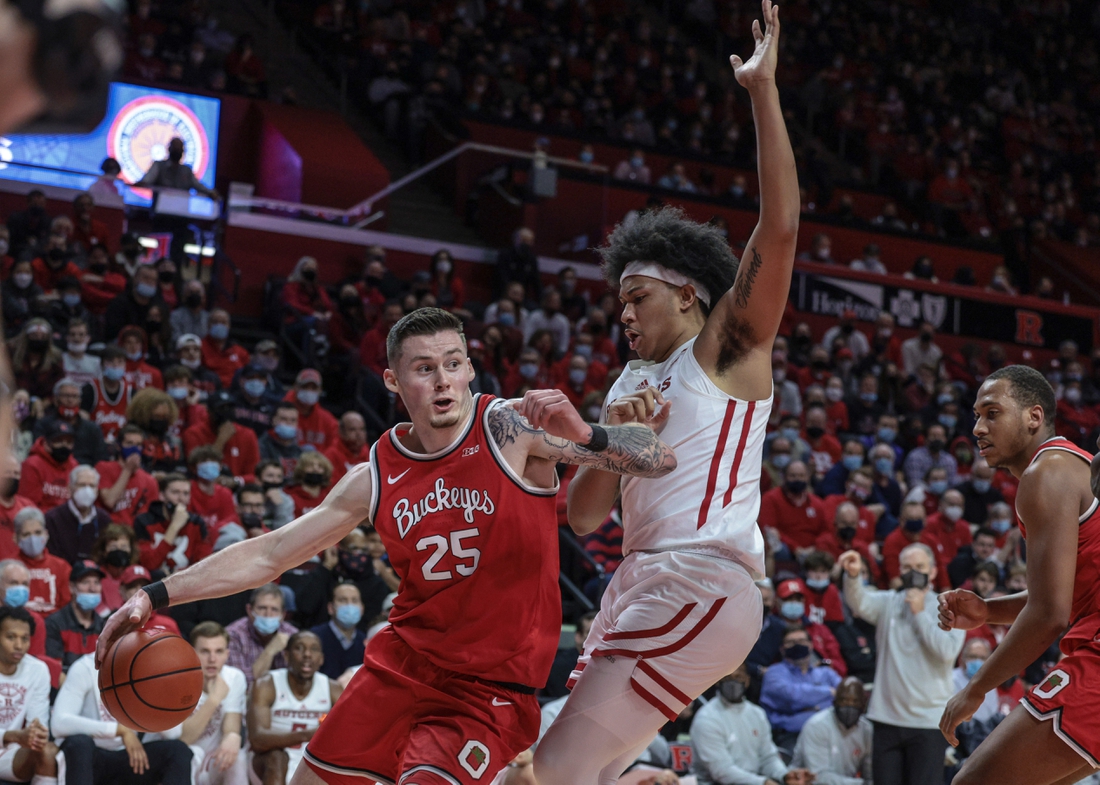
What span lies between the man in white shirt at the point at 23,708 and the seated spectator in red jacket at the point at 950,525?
9329 millimetres

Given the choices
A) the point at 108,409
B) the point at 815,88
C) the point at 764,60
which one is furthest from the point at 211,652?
the point at 815,88

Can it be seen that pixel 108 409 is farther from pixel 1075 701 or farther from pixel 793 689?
pixel 1075 701

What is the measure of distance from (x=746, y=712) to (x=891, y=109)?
18003 mm

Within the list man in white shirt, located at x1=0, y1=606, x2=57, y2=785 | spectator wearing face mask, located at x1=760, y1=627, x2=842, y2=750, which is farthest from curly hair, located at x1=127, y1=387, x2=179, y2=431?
spectator wearing face mask, located at x1=760, y1=627, x2=842, y2=750

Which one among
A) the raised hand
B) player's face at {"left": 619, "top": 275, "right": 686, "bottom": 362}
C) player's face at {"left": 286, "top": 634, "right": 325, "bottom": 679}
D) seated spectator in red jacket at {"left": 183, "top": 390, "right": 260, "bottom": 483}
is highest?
the raised hand

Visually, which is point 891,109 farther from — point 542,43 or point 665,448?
point 665,448

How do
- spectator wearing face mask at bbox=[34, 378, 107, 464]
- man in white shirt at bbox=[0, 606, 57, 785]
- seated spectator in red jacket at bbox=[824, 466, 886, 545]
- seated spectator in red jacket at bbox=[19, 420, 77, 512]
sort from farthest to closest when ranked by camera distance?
seated spectator in red jacket at bbox=[824, 466, 886, 545] < spectator wearing face mask at bbox=[34, 378, 107, 464] < seated spectator in red jacket at bbox=[19, 420, 77, 512] < man in white shirt at bbox=[0, 606, 57, 785]

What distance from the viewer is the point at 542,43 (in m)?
21.6

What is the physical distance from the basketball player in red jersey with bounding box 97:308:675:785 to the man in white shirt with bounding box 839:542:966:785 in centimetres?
574

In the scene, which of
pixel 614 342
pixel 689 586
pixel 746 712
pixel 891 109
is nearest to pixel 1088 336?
pixel 891 109

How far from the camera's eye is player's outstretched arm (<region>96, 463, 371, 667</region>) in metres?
4.24

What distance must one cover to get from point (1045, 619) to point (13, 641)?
652 centimetres

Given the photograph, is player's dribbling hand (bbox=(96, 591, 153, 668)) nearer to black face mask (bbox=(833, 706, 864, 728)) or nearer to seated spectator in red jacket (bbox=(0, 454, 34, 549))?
seated spectator in red jacket (bbox=(0, 454, 34, 549))

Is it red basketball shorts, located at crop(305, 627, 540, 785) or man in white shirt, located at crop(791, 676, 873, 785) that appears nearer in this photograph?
red basketball shorts, located at crop(305, 627, 540, 785)
